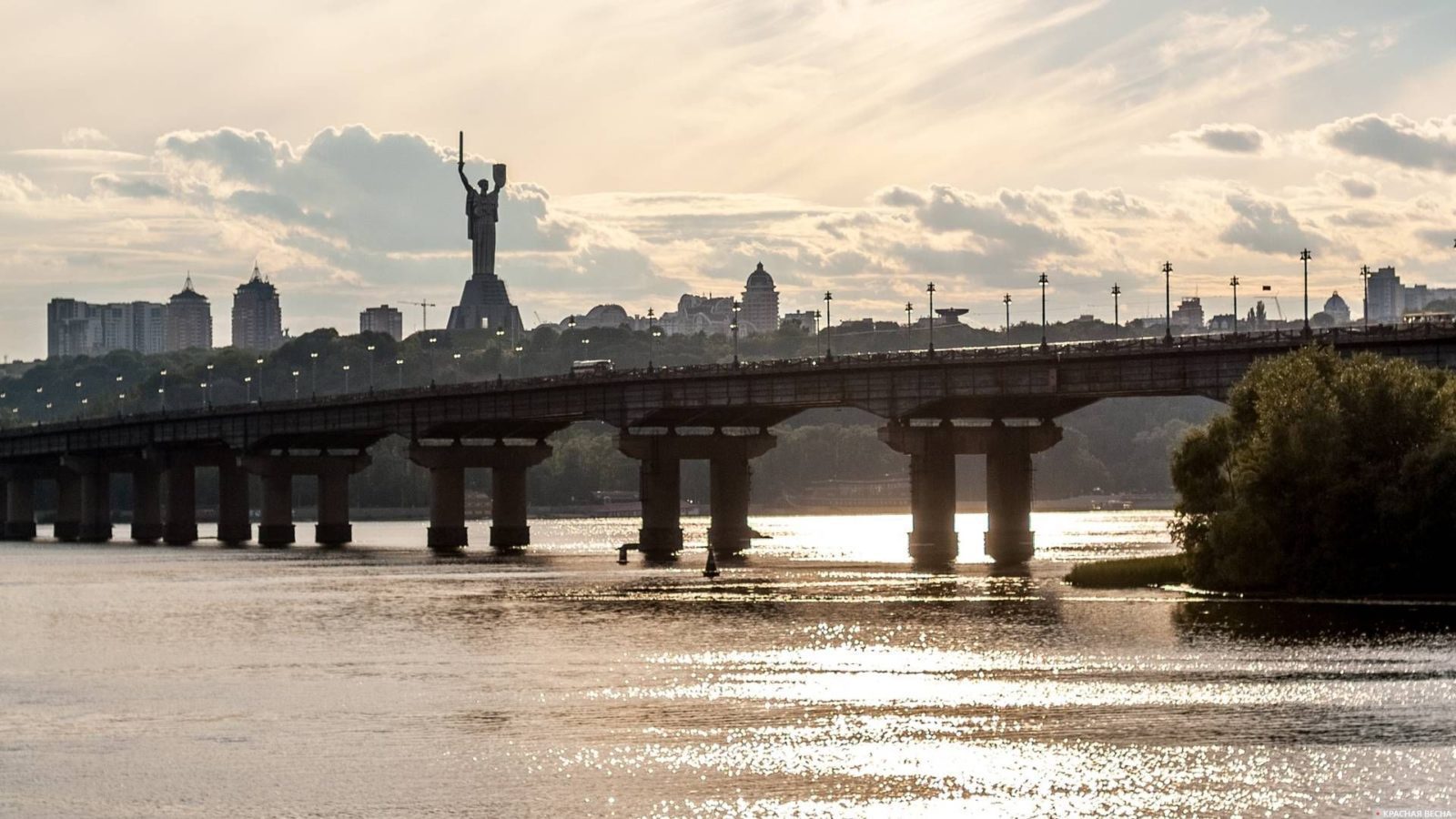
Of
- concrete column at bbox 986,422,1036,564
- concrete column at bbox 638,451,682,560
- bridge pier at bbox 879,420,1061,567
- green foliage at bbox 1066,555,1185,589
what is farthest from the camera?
concrete column at bbox 638,451,682,560

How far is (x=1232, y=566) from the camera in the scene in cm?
11075

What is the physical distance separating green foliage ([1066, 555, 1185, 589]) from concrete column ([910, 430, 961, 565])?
3623 cm

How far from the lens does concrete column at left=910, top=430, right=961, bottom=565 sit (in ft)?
573

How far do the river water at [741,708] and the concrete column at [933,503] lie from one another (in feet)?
168

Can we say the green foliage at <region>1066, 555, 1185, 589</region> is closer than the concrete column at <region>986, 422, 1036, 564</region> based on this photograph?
Yes

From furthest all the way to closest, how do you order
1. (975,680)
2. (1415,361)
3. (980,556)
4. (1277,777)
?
(980,556) < (1415,361) < (975,680) < (1277,777)

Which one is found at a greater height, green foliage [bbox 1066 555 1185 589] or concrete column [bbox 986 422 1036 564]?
concrete column [bbox 986 422 1036 564]

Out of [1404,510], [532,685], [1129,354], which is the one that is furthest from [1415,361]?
[532,685]

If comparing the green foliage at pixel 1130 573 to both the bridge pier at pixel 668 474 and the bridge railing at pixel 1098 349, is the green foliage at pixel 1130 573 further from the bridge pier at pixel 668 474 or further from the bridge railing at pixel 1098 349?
the bridge pier at pixel 668 474

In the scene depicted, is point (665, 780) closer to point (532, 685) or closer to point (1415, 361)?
point (532, 685)

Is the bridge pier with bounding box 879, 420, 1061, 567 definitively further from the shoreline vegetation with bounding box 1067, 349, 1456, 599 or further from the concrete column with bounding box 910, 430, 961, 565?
the shoreline vegetation with bounding box 1067, 349, 1456, 599

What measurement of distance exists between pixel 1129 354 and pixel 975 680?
7881cm

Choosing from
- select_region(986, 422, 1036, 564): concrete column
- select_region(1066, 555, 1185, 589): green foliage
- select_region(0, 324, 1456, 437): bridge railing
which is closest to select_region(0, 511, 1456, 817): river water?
select_region(1066, 555, 1185, 589): green foliage

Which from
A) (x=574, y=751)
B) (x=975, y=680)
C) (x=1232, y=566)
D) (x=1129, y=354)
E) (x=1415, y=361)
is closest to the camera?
(x=574, y=751)
